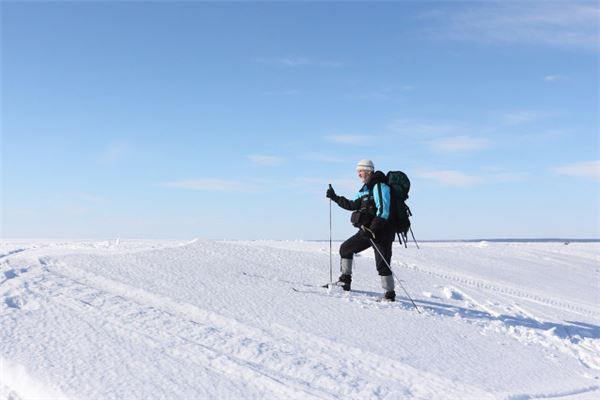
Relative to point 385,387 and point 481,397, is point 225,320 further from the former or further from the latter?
point 481,397

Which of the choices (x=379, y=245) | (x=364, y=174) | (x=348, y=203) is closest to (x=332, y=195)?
(x=348, y=203)

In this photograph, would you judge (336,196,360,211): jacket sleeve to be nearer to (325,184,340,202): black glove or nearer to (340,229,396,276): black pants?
(325,184,340,202): black glove

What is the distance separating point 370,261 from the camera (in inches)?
403

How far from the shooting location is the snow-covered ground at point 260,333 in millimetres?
4145

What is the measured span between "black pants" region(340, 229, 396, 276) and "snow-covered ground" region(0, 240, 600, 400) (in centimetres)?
51

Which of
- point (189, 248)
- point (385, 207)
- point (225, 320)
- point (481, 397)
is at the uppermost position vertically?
point (385, 207)

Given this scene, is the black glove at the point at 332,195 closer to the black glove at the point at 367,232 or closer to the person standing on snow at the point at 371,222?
the person standing on snow at the point at 371,222

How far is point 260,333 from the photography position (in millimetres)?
5270

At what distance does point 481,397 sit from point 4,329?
4155 millimetres

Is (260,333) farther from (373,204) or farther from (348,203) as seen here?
(348,203)

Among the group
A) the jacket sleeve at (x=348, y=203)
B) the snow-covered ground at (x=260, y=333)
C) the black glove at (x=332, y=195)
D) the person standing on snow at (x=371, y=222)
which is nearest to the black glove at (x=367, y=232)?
the person standing on snow at (x=371, y=222)

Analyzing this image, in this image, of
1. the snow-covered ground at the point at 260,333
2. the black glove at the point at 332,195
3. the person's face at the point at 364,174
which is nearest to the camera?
the snow-covered ground at the point at 260,333

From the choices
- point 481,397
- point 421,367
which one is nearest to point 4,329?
point 421,367

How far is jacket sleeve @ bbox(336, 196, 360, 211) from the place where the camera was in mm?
7602
